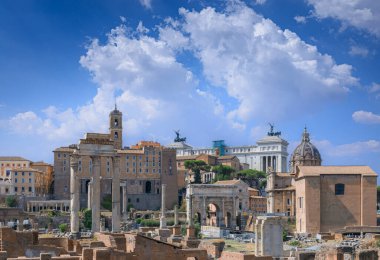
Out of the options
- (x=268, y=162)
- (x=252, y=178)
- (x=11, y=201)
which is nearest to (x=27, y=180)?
(x=11, y=201)

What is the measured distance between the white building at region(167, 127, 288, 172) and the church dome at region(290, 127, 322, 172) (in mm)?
34178

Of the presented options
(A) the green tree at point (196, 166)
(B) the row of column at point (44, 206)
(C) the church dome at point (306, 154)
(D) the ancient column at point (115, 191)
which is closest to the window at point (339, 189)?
(C) the church dome at point (306, 154)

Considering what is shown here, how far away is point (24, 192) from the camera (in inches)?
3433

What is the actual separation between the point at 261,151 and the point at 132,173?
4540cm

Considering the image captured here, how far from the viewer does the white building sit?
12760cm

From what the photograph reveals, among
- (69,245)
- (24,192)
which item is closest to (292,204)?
(24,192)

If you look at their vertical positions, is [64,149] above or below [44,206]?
above

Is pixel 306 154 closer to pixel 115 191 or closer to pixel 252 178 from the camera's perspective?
pixel 252 178

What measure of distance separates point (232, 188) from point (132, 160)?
18.4 m

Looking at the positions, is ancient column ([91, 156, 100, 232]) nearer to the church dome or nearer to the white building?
the church dome

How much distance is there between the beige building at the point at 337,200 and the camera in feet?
211

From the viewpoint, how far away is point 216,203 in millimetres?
79000

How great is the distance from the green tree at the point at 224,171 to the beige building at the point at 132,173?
12.3 meters

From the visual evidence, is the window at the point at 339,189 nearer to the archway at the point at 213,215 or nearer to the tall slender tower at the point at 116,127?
the archway at the point at 213,215
